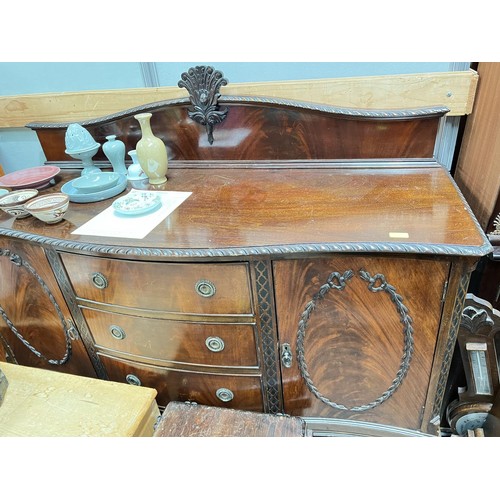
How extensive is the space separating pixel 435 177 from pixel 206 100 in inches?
28.2

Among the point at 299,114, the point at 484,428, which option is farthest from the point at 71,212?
the point at 484,428

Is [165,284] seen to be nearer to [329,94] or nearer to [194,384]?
[194,384]

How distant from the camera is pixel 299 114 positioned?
1107 millimetres

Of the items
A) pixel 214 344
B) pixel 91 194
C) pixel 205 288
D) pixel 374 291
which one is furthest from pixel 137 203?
pixel 374 291

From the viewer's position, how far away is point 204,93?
3.72 feet

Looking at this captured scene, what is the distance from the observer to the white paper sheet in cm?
95

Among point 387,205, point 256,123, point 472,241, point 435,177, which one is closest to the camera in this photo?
point 472,241

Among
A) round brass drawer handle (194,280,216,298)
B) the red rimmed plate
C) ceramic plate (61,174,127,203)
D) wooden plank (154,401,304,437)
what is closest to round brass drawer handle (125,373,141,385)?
wooden plank (154,401,304,437)

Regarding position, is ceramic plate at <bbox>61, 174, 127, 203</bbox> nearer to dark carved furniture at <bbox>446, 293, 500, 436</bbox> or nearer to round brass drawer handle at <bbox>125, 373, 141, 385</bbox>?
round brass drawer handle at <bbox>125, 373, 141, 385</bbox>

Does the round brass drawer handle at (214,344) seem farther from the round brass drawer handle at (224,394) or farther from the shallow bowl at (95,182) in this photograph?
the shallow bowl at (95,182)

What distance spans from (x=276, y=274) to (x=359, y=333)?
0.87ft

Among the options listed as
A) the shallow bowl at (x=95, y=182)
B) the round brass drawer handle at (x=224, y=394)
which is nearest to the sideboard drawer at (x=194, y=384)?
the round brass drawer handle at (x=224, y=394)

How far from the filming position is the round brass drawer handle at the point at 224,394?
1084 mm
